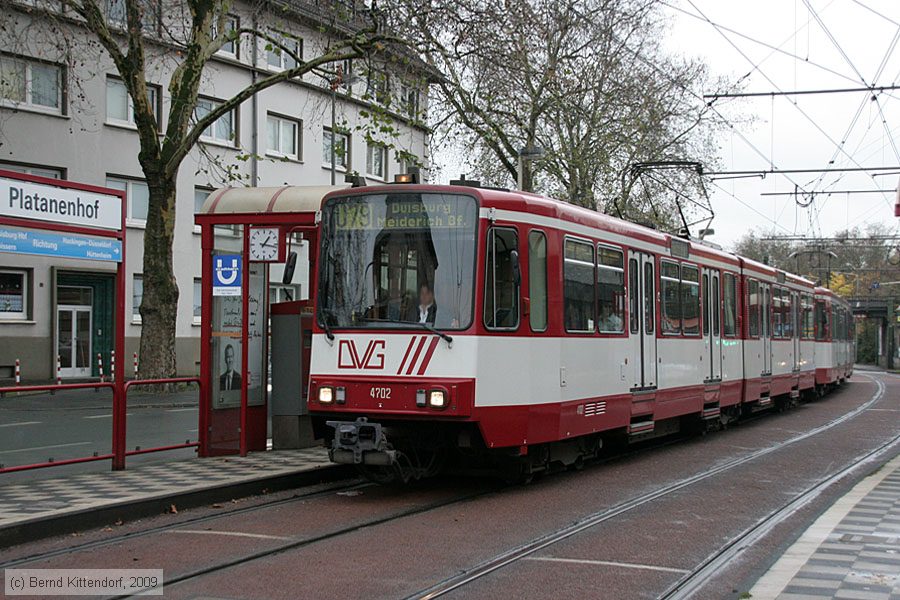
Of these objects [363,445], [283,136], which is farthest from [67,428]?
[283,136]

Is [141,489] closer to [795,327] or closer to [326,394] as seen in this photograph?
[326,394]

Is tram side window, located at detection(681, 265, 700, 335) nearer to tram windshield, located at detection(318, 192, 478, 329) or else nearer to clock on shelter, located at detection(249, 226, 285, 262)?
clock on shelter, located at detection(249, 226, 285, 262)

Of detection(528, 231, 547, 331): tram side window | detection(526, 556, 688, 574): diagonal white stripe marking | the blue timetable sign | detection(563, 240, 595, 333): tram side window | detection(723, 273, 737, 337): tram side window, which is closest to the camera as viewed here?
detection(526, 556, 688, 574): diagonal white stripe marking

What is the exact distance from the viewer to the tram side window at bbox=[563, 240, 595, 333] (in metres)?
12.0

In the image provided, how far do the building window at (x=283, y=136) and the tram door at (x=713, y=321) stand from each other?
23.9 m

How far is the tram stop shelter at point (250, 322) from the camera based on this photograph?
13.0 m

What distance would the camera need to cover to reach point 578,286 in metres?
12.3

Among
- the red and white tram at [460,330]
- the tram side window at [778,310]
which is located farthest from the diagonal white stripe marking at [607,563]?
the tram side window at [778,310]

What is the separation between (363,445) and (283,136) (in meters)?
31.2

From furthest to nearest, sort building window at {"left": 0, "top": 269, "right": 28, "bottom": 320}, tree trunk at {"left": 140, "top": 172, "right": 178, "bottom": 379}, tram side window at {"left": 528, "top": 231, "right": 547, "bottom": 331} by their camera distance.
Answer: building window at {"left": 0, "top": 269, "right": 28, "bottom": 320} < tree trunk at {"left": 140, "top": 172, "right": 178, "bottom": 379} < tram side window at {"left": 528, "top": 231, "right": 547, "bottom": 331}

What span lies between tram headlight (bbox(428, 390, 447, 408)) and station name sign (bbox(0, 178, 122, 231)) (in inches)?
161

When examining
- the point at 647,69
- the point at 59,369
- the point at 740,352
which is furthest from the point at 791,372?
the point at 59,369

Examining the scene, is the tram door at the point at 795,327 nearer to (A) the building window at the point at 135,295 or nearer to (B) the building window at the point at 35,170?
(A) the building window at the point at 135,295

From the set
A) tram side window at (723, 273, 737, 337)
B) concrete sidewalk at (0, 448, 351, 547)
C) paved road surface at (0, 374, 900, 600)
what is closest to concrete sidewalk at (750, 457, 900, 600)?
paved road surface at (0, 374, 900, 600)
